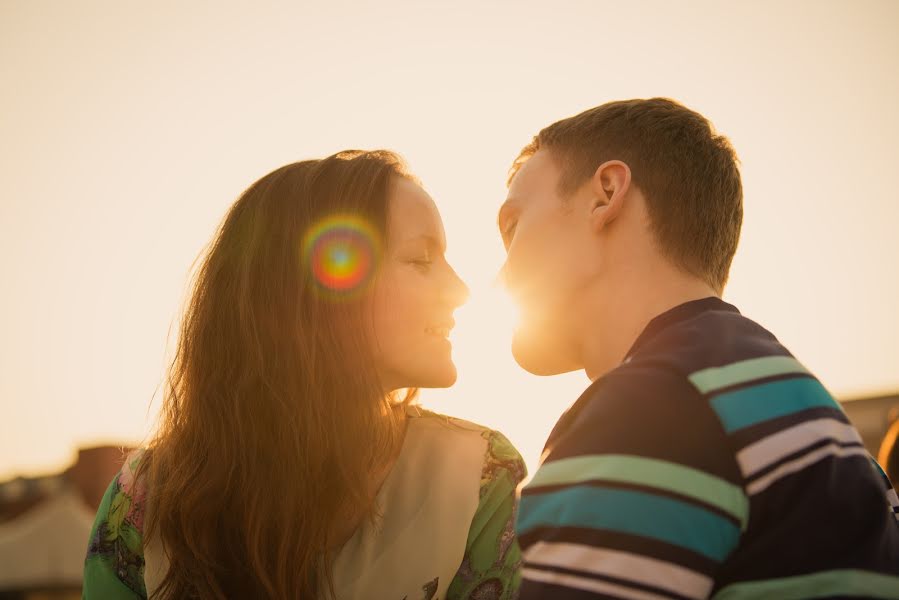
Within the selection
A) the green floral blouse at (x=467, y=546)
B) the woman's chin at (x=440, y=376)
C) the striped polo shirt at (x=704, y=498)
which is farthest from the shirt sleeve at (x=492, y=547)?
the striped polo shirt at (x=704, y=498)

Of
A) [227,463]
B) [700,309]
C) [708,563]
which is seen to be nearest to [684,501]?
[708,563]

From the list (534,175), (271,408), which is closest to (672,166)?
(534,175)

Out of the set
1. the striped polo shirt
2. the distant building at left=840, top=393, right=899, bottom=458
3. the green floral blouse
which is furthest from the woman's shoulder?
the distant building at left=840, top=393, right=899, bottom=458

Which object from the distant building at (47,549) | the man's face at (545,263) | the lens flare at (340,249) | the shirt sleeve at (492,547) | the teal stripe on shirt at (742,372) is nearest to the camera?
the teal stripe on shirt at (742,372)

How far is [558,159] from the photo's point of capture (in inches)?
97.3

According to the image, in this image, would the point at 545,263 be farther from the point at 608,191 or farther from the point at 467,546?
the point at 467,546

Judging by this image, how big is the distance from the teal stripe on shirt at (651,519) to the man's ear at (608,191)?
44.4 inches

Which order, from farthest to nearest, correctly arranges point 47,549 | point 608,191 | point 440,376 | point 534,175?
1. point 47,549
2. point 440,376
3. point 534,175
4. point 608,191

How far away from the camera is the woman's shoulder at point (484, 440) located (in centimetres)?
261

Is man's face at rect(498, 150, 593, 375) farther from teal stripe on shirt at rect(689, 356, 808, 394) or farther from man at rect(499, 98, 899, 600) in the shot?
teal stripe on shirt at rect(689, 356, 808, 394)

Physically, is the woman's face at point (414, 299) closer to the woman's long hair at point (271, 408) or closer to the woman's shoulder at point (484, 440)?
the woman's long hair at point (271, 408)

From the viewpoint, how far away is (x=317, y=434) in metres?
2.57

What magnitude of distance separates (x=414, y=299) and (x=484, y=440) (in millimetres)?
615

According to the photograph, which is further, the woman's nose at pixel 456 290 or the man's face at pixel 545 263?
the woman's nose at pixel 456 290
